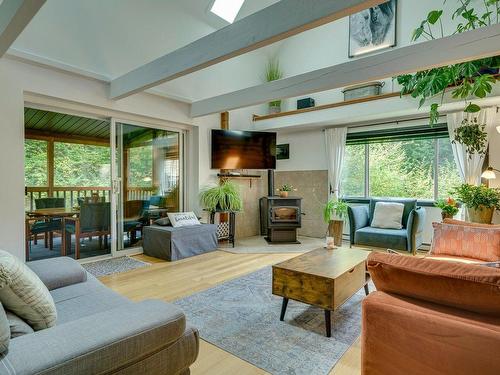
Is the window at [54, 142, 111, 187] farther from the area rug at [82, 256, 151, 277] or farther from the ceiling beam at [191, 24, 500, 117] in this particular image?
the ceiling beam at [191, 24, 500, 117]

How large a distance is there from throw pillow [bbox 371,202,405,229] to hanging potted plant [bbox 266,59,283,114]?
2.99 m

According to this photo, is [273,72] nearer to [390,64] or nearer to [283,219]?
[283,219]

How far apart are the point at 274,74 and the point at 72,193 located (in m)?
4.59

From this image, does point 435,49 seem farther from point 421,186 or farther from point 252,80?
point 252,80

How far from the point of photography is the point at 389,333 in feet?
4.35

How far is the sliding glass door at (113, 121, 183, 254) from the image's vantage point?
14.4ft

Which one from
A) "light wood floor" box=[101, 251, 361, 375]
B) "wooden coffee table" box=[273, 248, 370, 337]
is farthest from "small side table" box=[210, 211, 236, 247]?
"wooden coffee table" box=[273, 248, 370, 337]

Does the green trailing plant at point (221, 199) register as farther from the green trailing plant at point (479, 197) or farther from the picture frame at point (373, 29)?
the picture frame at point (373, 29)

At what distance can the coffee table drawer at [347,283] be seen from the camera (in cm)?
216

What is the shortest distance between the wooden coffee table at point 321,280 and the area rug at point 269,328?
0.14 meters

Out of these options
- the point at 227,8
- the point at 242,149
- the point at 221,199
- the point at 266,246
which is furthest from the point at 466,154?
the point at 227,8

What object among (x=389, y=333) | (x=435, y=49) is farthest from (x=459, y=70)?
(x=389, y=333)

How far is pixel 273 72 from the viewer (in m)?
6.39

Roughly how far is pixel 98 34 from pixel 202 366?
3.89m
